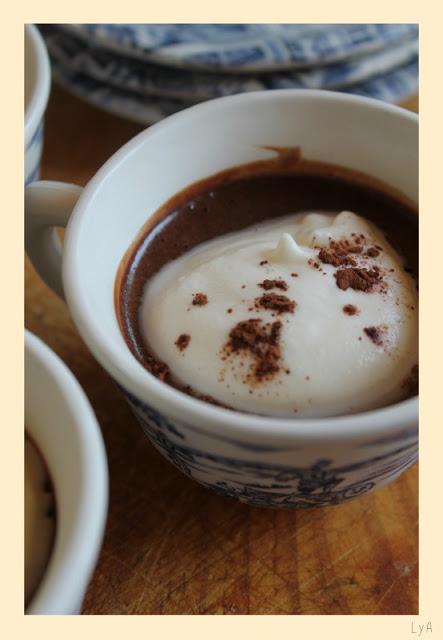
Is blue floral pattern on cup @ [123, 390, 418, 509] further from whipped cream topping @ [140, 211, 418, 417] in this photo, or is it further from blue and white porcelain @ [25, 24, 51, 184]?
blue and white porcelain @ [25, 24, 51, 184]

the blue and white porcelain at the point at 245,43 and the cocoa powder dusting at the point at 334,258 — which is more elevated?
the blue and white porcelain at the point at 245,43

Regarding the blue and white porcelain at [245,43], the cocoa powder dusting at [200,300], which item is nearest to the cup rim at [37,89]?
the blue and white porcelain at [245,43]

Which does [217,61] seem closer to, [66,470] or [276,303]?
[276,303]

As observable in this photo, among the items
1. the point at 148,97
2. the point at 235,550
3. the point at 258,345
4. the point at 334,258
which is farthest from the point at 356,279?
the point at 148,97

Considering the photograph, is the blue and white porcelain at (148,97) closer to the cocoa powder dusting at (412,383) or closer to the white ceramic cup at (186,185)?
the white ceramic cup at (186,185)

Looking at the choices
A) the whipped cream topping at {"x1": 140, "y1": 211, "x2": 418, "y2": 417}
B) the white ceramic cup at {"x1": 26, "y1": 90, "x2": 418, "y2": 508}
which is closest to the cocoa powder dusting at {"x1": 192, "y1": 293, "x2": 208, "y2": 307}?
the whipped cream topping at {"x1": 140, "y1": 211, "x2": 418, "y2": 417}

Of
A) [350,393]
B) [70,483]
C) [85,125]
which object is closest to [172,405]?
[70,483]
